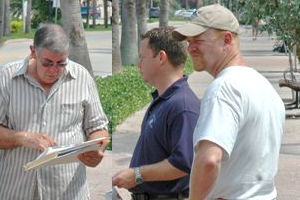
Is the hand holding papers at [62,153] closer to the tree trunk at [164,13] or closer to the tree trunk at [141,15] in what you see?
the tree trunk at [141,15]

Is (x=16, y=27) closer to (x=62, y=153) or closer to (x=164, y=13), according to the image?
(x=164, y=13)

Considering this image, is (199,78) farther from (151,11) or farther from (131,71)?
(151,11)

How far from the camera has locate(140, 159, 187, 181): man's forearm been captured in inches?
160

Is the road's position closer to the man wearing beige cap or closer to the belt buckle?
the belt buckle

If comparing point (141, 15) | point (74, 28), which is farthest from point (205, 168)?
point (141, 15)

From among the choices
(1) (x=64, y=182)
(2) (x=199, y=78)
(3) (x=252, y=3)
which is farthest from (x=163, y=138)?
(2) (x=199, y=78)

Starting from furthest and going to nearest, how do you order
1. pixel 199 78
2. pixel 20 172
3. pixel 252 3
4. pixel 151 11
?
pixel 151 11 < pixel 199 78 < pixel 252 3 < pixel 20 172

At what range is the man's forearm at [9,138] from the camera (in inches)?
173

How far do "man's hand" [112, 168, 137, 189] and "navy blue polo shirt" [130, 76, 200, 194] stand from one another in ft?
0.22

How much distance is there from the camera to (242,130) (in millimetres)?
3373

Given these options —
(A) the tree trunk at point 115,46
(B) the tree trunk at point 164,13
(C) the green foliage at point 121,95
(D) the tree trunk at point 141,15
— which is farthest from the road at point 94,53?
(C) the green foliage at point 121,95

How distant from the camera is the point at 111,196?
4246 millimetres

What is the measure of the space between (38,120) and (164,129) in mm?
752

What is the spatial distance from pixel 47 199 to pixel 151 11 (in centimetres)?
8792
